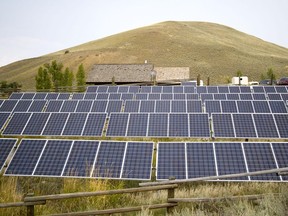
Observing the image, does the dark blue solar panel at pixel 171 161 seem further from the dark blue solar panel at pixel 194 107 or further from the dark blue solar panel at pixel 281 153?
the dark blue solar panel at pixel 194 107

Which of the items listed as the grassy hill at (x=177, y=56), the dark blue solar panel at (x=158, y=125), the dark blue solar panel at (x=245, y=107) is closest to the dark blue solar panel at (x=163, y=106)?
the dark blue solar panel at (x=158, y=125)

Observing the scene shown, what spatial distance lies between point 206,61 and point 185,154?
375 feet

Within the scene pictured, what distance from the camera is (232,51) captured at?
136 m

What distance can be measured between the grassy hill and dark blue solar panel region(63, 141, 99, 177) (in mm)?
88968

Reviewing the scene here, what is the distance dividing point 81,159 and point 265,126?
872 cm

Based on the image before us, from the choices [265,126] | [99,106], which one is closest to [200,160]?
[265,126]

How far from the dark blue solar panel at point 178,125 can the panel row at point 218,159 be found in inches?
126

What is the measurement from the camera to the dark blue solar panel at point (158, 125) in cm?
1538

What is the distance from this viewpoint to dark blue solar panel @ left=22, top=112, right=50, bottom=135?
16.2 m

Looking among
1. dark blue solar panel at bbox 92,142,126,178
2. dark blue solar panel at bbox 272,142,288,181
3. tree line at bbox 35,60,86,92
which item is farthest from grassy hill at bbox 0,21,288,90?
dark blue solar panel at bbox 92,142,126,178

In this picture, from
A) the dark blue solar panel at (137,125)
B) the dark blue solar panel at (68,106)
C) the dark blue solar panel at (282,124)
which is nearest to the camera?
the dark blue solar panel at (282,124)

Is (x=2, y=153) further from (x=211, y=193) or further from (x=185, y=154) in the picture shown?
(x=211, y=193)

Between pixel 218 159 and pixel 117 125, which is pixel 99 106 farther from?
pixel 218 159

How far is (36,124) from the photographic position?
16797 millimetres
